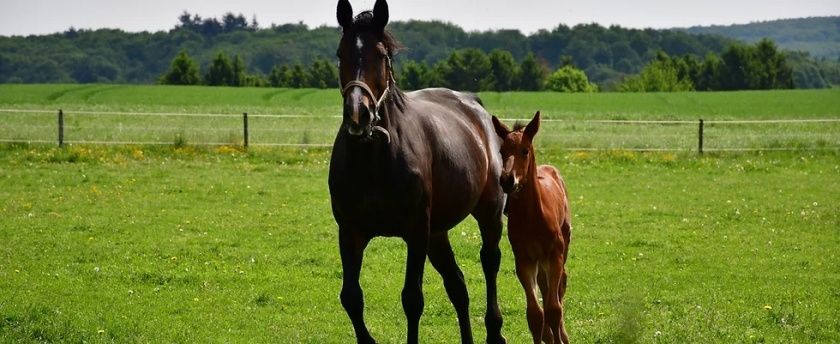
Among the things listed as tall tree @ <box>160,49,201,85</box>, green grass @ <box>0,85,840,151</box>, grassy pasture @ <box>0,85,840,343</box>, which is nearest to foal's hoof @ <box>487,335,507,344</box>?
grassy pasture @ <box>0,85,840,343</box>

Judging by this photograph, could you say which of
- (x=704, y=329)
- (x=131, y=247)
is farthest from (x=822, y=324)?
(x=131, y=247)

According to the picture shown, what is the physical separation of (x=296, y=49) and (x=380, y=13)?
123 metres

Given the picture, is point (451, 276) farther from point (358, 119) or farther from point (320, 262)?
point (320, 262)

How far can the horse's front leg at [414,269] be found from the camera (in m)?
6.30

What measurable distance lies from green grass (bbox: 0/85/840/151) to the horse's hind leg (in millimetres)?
19341

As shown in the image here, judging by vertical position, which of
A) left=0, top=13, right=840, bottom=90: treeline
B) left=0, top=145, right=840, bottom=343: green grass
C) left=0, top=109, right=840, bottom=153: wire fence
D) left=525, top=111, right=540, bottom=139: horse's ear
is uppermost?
left=0, top=13, right=840, bottom=90: treeline

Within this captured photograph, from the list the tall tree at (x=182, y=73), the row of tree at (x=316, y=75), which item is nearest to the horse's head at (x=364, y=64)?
the row of tree at (x=316, y=75)

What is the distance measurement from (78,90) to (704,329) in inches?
2502

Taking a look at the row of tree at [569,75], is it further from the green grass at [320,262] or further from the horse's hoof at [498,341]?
the horse's hoof at [498,341]

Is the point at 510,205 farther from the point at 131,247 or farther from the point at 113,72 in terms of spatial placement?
the point at 113,72

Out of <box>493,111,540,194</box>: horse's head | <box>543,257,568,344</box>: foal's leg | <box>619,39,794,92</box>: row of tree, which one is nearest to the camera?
<box>493,111,540,194</box>: horse's head

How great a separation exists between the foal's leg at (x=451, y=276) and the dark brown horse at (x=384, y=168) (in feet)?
1.29

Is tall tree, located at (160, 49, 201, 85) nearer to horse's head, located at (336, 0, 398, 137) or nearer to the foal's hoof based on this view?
the foal's hoof

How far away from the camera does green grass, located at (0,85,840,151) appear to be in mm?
27922
